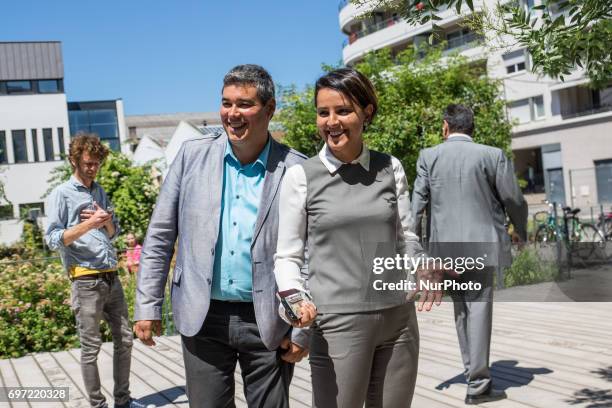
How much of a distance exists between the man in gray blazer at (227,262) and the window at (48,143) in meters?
47.9

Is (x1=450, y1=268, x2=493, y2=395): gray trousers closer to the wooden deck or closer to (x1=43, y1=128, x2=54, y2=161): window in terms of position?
the wooden deck

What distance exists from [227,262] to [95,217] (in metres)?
2.34

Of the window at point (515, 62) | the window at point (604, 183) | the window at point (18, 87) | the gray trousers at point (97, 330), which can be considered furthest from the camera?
the window at point (18, 87)

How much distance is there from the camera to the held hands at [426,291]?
307cm

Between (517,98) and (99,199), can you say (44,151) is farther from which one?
(99,199)

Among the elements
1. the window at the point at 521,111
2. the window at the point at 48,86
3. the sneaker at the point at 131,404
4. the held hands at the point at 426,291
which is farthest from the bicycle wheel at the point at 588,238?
the window at the point at 48,86

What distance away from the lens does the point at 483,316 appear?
16.9ft

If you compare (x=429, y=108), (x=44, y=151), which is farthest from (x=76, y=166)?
(x=44, y=151)

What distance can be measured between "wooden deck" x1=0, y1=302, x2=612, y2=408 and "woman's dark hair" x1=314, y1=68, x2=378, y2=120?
2.89m

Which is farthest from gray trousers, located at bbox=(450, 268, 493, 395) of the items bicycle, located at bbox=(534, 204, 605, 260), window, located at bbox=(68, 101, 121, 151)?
window, located at bbox=(68, 101, 121, 151)

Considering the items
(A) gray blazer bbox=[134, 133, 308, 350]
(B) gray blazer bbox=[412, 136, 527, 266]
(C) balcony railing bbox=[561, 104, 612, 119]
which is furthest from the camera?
(C) balcony railing bbox=[561, 104, 612, 119]

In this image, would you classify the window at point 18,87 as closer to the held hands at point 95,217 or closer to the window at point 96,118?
the window at point 96,118

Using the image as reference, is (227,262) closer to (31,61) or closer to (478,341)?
(478,341)

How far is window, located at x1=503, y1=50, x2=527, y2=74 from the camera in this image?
4003 cm
